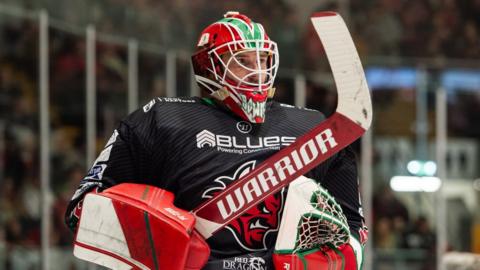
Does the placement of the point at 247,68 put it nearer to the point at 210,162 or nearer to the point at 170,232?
the point at 210,162

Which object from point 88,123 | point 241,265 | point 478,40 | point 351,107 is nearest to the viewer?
point 351,107

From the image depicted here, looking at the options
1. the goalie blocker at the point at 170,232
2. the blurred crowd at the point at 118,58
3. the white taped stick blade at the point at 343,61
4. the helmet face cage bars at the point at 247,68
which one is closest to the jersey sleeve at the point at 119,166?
the goalie blocker at the point at 170,232

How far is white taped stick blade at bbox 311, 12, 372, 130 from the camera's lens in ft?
8.05

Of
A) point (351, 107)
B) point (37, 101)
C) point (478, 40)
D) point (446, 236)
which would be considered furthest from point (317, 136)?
point (478, 40)

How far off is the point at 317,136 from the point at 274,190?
14 cm

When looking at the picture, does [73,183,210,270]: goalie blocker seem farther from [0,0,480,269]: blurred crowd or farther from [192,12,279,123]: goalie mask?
[0,0,480,269]: blurred crowd

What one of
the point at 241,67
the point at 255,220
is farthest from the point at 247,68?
the point at 255,220

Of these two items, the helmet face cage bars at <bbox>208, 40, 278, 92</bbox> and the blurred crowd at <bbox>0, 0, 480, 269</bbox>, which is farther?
the blurred crowd at <bbox>0, 0, 480, 269</bbox>

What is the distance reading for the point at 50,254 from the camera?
509cm

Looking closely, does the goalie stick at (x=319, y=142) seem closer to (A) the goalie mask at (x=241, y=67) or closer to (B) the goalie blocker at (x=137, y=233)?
(B) the goalie blocker at (x=137, y=233)

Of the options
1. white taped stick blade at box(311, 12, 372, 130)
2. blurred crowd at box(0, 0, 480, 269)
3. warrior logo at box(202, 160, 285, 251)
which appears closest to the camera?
white taped stick blade at box(311, 12, 372, 130)

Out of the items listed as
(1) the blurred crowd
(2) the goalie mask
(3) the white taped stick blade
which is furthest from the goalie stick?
(1) the blurred crowd

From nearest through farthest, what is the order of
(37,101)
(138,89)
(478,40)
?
(37,101), (138,89), (478,40)

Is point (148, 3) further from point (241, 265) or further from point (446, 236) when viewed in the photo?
point (241, 265)
